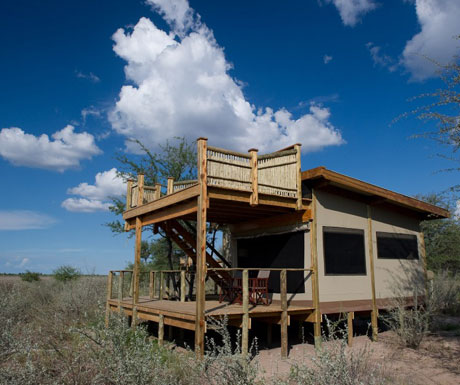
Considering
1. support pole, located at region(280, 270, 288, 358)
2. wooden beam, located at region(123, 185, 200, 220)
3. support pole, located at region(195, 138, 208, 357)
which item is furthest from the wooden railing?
support pole, located at region(280, 270, 288, 358)

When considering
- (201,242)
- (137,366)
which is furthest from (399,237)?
(137,366)

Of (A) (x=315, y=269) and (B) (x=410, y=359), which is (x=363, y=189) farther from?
(B) (x=410, y=359)

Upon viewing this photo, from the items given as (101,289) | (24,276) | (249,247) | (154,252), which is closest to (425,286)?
(249,247)

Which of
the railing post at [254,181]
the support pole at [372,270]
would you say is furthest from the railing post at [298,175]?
the support pole at [372,270]

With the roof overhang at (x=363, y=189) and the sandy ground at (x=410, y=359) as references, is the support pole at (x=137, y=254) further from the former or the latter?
the roof overhang at (x=363, y=189)

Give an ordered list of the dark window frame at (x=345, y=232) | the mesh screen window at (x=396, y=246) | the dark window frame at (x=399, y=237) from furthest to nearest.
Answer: the mesh screen window at (x=396, y=246)
the dark window frame at (x=399, y=237)
the dark window frame at (x=345, y=232)

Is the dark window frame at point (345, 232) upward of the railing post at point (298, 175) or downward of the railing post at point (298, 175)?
downward

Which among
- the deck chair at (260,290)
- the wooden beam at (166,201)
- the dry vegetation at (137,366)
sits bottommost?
the dry vegetation at (137,366)

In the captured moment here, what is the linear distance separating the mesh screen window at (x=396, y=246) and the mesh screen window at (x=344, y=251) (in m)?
0.91

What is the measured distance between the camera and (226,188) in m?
8.24

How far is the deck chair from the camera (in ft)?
32.1

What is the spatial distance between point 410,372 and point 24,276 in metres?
31.6

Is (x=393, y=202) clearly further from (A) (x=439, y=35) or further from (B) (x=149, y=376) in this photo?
(B) (x=149, y=376)

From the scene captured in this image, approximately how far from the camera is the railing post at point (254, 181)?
863 cm
